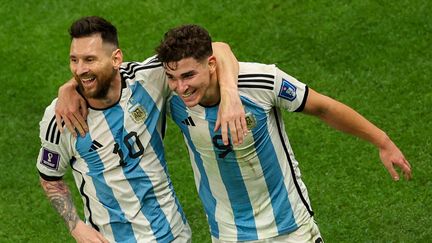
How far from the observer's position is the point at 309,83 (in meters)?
9.55

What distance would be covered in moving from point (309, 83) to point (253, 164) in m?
3.98

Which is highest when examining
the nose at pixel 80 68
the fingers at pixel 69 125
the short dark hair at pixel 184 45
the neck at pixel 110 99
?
the short dark hair at pixel 184 45

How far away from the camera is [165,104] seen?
229 inches

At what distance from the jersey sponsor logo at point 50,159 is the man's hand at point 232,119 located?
108 centimetres

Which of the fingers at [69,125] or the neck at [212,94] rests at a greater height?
the neck at [212,94]

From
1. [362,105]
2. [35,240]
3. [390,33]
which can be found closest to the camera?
[35,240]

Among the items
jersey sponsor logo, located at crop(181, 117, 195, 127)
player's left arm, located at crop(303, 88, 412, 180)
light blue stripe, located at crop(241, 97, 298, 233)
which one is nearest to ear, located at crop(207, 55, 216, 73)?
light blue stripe, located at crop(241, 97, 298, 233)

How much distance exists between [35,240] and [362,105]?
319cm

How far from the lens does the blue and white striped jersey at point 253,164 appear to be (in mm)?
5551

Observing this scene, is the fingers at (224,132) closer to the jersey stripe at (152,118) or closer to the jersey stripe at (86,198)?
the jersey stripe at (152,118)

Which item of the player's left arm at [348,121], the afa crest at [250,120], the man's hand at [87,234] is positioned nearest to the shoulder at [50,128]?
the man's hand at [87,234]

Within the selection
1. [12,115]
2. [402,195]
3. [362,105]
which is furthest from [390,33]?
[12,115]

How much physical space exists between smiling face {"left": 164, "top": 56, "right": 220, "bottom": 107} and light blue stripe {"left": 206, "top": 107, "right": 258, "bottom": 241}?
21cm

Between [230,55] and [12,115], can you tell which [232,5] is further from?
[230,55]
